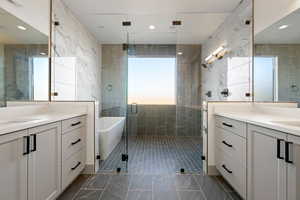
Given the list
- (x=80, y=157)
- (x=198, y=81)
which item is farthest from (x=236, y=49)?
(x=80, y=157)

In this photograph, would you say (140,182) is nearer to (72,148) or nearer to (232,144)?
(72,148)

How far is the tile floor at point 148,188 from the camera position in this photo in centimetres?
182

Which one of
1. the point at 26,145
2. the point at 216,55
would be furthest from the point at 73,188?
the point at 216,55

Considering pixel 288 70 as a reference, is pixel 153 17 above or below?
above

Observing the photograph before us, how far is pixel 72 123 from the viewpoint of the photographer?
77.7 inches

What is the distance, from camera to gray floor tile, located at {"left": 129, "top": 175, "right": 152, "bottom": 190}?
78.8 inches

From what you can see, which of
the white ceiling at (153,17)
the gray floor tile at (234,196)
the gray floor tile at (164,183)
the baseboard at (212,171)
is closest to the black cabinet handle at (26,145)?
the gray floor tile at (164,183)

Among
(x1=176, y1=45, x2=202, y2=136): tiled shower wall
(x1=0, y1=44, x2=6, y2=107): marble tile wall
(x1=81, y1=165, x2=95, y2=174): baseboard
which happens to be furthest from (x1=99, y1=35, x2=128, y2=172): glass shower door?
(x1=0, y1=44, x2=6, y2=107): marble tile wall

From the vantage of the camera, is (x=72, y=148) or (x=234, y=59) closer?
(x=72, y=148)

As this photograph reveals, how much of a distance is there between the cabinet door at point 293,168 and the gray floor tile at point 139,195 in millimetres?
1228

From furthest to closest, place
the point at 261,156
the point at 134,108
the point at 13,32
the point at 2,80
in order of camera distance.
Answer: the point at 134,108
the point at 13,32
the point at 2,80
the point at 261,156

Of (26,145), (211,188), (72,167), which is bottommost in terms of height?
(211,188)

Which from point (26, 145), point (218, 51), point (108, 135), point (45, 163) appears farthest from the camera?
point (218, 51)

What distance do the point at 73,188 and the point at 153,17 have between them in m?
2.92
